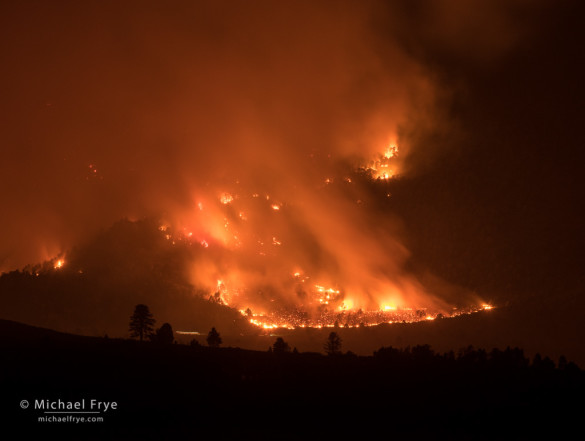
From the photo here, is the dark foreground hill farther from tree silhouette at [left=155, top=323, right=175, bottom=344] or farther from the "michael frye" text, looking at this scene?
tree silhouette at [left=155, top=323, right=175, bottom=344]

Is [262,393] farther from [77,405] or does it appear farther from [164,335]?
[164,335]

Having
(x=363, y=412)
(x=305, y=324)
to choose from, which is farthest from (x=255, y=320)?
(x=363, y=412)

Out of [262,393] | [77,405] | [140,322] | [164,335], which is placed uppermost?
[140,322]

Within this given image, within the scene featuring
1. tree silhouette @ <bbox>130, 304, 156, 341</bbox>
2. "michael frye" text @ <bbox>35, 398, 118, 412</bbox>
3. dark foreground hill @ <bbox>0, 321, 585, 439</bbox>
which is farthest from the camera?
tree silhouette @ <bbox>130, 304, 156, 341</bbox>

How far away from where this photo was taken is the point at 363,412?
2291 cm

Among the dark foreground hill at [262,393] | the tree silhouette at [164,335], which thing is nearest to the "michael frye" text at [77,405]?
the dark foreground hill at [262,393]

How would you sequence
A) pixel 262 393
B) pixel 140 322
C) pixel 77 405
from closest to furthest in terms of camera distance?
1. pixel 77 405
2. pixel 262 393
3. pixel 140 322

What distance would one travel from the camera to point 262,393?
2391 cm

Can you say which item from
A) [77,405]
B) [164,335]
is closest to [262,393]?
[77,405]

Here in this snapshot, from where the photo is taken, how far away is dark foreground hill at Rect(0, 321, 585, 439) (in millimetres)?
20344

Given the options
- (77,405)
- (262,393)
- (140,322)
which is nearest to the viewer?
(77,405)

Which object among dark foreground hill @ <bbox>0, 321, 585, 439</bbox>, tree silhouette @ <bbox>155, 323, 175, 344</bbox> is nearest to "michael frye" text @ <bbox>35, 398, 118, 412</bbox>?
dark foreground hill @ <bbox>0, 321, 585, 439</bbox>

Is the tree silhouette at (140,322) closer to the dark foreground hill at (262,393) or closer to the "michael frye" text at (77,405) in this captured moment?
the dark foreground hill at (262,393)

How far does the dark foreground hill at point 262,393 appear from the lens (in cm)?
2034
